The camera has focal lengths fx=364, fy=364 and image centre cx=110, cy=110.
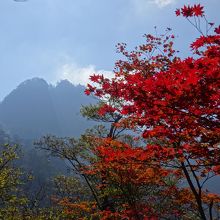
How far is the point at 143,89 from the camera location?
7633 millimetres

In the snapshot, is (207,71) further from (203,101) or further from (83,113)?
(83,113)

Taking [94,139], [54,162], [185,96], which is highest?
[54,162]

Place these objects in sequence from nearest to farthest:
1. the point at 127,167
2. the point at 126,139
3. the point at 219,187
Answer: the point at 127,167
the point at 126,139
the point at 219,187

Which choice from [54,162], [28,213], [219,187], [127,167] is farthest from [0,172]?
[219,187]

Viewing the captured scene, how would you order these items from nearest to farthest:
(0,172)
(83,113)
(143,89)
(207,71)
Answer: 1. (207,71)
2. (143,89)
3. (0,172)
4. (83,113)

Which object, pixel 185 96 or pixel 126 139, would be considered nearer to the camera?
pixel 185 96

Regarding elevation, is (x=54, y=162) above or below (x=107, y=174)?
above

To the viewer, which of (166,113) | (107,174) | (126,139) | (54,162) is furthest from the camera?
(54,162)

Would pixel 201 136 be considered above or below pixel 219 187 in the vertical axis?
below

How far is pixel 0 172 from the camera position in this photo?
1992 centimetres

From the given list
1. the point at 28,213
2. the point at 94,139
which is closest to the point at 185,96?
the point at 94,139

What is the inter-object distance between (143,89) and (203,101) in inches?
49.1

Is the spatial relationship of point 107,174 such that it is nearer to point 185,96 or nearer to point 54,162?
point 185,96

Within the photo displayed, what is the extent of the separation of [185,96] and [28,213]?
1391 centimetres
